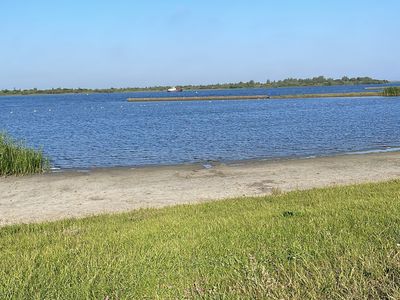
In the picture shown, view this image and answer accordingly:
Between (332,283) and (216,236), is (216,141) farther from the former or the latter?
(332,283)

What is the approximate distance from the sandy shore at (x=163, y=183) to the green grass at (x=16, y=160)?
910 mm

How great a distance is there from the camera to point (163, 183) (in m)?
18.5

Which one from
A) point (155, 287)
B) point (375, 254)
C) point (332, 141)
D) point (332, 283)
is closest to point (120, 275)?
point (155, 287)

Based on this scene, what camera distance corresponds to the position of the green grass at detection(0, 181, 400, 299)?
15.1ft

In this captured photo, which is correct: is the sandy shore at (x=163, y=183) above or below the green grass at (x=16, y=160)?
below

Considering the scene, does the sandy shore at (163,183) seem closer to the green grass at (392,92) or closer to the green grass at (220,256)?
the green grass at (220,256)

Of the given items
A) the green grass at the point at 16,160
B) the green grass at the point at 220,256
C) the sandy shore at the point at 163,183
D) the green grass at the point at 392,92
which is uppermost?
the green grass at the point at 392,92

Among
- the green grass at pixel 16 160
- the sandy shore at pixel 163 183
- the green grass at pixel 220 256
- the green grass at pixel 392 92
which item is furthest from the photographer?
the green grass at pixel 392 92

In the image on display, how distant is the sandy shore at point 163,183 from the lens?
47.3ft

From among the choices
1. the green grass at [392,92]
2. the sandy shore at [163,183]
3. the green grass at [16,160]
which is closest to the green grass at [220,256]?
the sandy shore at [163,183]

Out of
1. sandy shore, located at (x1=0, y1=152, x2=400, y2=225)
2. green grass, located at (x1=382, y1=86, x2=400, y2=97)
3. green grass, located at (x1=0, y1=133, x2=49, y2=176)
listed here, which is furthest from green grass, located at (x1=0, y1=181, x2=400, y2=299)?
green grass, located at (x1=382, y1=86, x2=400, y2=97)

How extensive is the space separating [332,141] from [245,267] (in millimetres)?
30717

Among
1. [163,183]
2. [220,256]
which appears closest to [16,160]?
[163,183]

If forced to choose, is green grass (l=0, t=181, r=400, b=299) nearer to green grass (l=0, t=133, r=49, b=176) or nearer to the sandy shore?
the sandy shore
